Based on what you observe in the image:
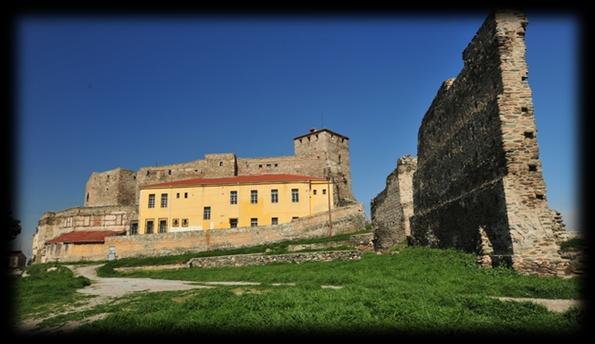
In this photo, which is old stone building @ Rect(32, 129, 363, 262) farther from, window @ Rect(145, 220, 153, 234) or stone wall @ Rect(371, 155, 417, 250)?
stone wall @ Rect(371, 155, 417, 250)

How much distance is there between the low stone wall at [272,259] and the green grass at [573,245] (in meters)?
9.16

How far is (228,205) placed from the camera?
38.1m

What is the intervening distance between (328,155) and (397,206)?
30.6 meters

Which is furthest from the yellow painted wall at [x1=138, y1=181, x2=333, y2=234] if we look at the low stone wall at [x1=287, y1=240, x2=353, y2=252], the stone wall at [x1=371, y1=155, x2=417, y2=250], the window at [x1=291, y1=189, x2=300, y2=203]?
the stone wall at [x1=371, y1=155, x2=417, y2=250]

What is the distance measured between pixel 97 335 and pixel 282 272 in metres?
9.98

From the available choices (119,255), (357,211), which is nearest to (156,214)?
(119,255)

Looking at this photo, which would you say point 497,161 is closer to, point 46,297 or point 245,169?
point 46,297

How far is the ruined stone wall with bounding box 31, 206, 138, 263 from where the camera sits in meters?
47.5

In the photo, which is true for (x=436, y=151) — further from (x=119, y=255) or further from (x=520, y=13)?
(x=119, y=255)

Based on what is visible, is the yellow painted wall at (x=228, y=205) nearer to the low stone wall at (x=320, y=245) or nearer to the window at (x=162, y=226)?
the window at (x=162, y=226)

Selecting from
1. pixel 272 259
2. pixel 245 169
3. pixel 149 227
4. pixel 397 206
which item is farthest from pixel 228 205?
pixel 397 206

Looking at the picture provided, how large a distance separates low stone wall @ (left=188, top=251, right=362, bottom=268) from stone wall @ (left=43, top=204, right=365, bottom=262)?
8288 mm

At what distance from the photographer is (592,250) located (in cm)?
952

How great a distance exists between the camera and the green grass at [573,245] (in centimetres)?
1036
